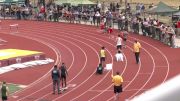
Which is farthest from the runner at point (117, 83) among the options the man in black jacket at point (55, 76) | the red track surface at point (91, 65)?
the man in black jacket at point (55, 76)

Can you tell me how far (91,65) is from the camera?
2228 cm

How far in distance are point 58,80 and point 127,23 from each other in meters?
15.8

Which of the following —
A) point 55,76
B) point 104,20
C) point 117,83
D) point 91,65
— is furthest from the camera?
point 104,20

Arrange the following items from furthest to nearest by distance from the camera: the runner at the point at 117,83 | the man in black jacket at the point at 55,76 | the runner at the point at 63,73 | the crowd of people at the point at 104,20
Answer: the crowd of people at the point at 104,20 → the runner at the point at 63,73 → the man in black jacket at the point at 55,76 → the runner at the point at 117,83

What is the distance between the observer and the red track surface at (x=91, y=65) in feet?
56.0

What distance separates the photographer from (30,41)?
102ft

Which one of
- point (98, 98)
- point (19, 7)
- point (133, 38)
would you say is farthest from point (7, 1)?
point (98, 98)

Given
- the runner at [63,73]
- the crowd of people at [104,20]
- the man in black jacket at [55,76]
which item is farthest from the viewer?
the crowd of people at [104,20]

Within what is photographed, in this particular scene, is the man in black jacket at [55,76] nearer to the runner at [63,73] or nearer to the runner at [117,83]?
the runner at [63,73]

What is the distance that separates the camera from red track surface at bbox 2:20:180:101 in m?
17.1

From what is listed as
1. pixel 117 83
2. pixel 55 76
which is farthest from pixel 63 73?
pixel 117 83

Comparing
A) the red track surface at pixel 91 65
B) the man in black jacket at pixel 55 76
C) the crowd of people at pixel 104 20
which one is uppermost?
the crowd of people at pixel 104 20

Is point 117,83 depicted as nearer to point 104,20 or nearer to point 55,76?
point 55,76

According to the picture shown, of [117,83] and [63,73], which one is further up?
[117,83]
